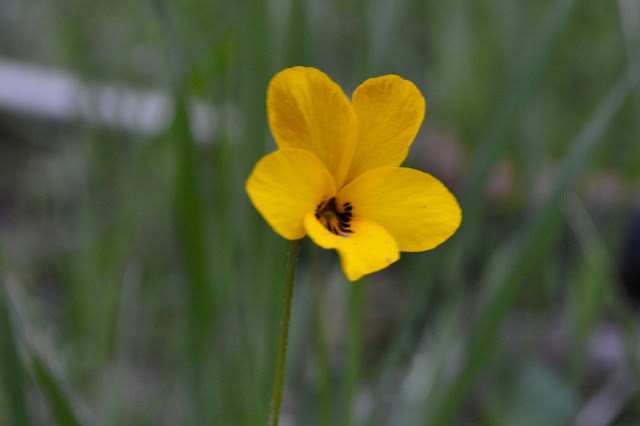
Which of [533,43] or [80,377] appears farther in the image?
[80,377]

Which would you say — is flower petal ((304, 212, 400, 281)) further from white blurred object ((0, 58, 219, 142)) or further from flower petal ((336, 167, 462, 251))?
white blurred object ((0, 58, 219, 142))

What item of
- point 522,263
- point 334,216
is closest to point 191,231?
point 334,216

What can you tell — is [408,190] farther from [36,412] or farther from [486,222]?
[486,222]

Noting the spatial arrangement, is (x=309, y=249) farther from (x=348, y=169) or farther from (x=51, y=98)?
(x=51, y=98)

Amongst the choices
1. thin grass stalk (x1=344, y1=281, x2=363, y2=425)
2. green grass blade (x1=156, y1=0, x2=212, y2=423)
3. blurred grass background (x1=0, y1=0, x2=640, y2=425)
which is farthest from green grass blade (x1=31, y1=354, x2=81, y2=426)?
thin grass stalk (x1=344, y1=281, x2=363, y2=425)

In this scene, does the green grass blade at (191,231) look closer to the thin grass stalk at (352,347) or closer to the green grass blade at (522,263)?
the thin grass stalk at (352,347)

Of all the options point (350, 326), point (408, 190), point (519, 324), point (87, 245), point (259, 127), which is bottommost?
point (519, 324)

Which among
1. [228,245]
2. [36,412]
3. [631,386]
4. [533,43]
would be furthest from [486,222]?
[36,412]
